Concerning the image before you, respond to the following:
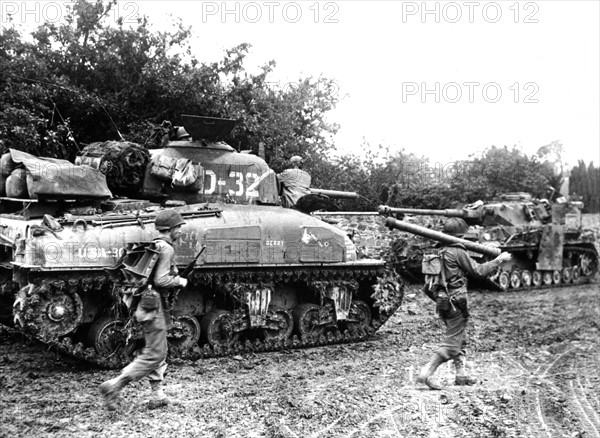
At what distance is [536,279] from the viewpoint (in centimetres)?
1975

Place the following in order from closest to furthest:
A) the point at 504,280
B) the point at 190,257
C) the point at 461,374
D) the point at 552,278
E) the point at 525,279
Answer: the point at 461,374 < the point at 190,257 < the point at 504,280 < the point at 525,279 < the point at 552,278

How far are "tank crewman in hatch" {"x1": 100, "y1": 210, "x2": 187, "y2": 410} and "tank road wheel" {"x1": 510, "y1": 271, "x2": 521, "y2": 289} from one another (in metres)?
14.4

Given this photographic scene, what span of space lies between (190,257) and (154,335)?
246 centimetres

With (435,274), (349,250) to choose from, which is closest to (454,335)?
(435,274)

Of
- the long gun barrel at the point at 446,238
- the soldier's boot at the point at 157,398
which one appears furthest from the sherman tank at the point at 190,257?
the long gun barrel at the point at 446,238

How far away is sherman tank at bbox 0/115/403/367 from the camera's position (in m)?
7.86

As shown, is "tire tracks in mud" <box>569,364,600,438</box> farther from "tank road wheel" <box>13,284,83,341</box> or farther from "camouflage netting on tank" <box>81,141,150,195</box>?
"camouflage netting on tank" <box>81,141,150,195</box>

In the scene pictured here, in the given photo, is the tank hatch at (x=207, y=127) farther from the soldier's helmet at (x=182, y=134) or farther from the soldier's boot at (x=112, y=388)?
the soldier's boot at (x=112, y=388)

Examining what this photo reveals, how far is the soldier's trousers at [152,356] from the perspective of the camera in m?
6.21

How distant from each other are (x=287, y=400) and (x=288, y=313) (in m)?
3.23

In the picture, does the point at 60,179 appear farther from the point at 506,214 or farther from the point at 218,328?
the point at 506,214

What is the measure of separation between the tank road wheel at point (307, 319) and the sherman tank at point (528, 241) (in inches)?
306

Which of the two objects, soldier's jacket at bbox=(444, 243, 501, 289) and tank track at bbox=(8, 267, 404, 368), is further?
A: tank track at bbox=(8, 267, 404, 368)

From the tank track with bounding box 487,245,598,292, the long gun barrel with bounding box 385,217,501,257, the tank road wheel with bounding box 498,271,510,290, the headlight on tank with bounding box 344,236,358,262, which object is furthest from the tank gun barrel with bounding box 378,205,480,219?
the long gun barrel with bounding box 385,217,501,257
